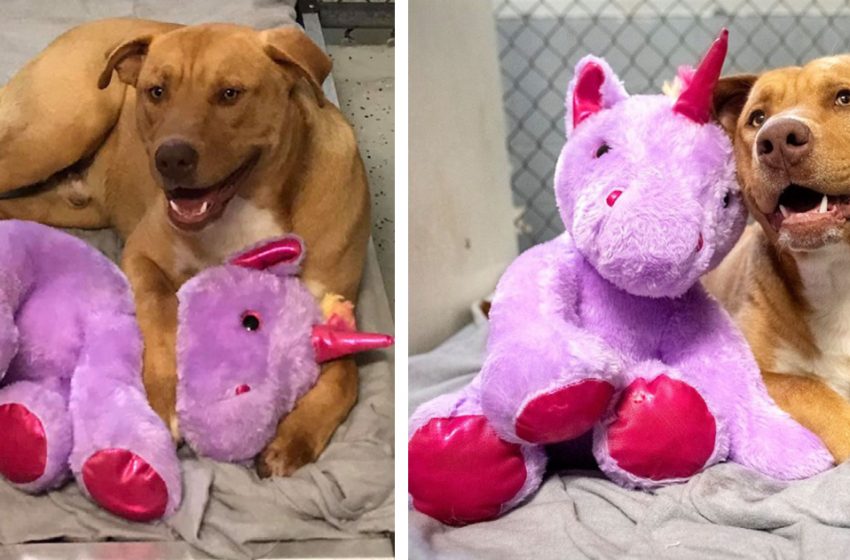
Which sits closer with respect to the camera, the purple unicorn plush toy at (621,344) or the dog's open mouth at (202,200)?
the purple unicorn plush toy at (621,344)

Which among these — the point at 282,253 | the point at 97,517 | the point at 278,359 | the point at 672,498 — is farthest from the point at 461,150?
the point at 97,517

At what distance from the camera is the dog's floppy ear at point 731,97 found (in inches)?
50.3

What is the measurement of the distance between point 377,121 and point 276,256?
258 millimetres

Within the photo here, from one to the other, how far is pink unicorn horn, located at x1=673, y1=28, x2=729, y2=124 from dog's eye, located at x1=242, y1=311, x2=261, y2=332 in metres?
0.64

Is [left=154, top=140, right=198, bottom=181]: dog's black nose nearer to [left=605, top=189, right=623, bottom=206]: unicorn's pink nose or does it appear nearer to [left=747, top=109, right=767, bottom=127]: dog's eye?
[left=605, top=189, right=623, bottom=206]: unicorn's pink nose

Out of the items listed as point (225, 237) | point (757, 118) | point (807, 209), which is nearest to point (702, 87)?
point (757, 118)

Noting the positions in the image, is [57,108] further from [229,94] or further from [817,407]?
[817,407]

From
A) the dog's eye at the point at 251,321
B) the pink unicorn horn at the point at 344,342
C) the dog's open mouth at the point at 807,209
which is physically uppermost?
the dog's open mouth at the point at 807,209

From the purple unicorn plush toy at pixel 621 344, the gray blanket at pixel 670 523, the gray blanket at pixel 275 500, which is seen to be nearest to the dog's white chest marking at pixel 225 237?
the gray blanket at pixel 275 500

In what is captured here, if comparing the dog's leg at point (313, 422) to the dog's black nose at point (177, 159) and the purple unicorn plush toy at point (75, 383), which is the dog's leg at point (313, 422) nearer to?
the purple unicorn plush toy at point (75, 383)

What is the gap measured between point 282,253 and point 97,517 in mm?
436

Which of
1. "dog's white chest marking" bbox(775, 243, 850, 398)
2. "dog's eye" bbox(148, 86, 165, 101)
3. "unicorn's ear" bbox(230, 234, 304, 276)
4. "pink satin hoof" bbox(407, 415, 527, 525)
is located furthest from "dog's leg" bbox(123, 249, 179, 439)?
"dog's white chest marking" bbox(775, 243, 850, 398)

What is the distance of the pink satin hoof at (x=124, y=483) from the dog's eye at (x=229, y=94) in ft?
1.61

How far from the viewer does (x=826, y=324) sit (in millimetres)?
1286
